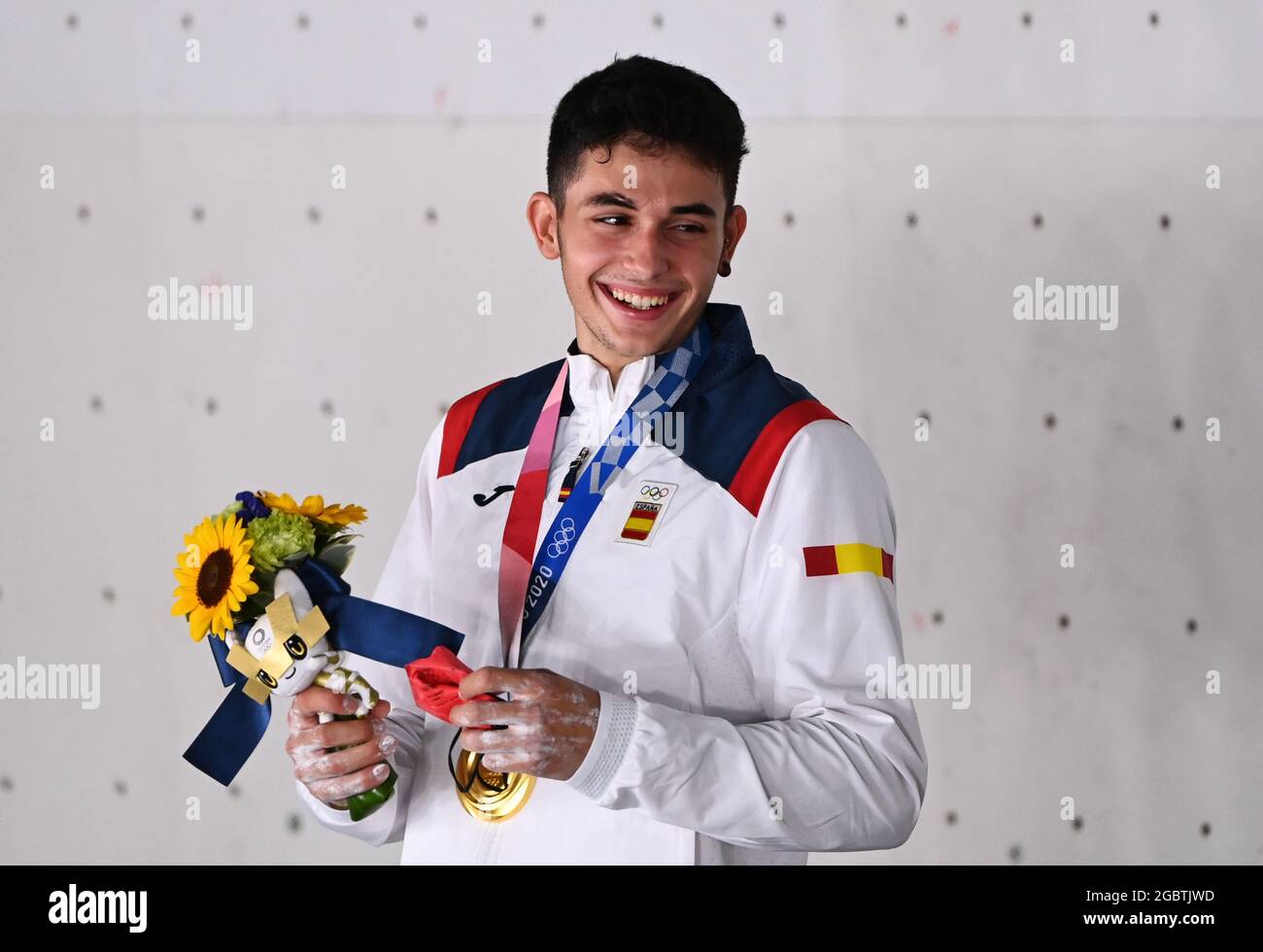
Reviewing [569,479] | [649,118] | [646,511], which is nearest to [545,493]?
[569,479]

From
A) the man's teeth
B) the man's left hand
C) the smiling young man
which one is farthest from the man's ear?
the man's left hand

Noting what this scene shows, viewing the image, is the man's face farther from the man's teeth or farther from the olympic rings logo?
the olympic rings logo

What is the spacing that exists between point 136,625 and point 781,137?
1566 millimetres

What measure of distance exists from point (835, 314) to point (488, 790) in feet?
3.91

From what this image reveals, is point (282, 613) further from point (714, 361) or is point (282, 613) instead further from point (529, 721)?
point (714, 361)

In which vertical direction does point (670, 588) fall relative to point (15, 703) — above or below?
above

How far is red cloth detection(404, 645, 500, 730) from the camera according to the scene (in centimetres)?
125

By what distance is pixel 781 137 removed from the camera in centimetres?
221

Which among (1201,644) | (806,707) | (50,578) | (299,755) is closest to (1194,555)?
(1201,644)

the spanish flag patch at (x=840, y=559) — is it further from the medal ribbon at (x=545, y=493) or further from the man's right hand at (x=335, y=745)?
the man's right hand at (x=335, y=745)

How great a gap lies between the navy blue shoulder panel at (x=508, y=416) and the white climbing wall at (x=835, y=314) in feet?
1.96

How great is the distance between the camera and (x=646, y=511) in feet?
4.66

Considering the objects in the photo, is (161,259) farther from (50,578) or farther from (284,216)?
(50,578)

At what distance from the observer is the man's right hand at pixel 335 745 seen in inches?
51.8
